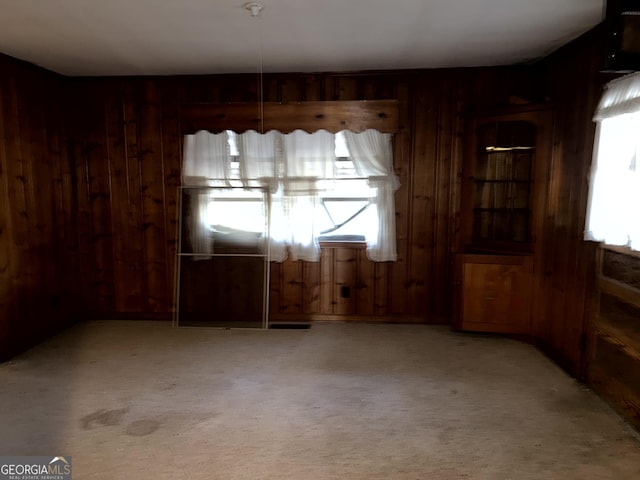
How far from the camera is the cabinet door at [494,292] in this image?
393 cm

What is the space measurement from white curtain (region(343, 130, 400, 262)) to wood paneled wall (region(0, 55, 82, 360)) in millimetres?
2838

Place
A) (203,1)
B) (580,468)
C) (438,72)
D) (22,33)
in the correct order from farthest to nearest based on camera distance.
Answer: (438,72)
(22,33)
(203,1)
(580,468)

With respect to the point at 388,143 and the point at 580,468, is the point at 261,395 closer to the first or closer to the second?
the point at 580,468

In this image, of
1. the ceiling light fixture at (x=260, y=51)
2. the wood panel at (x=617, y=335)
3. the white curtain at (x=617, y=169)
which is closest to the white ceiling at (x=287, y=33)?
the ceiling light fixture at (x=260, y=51)

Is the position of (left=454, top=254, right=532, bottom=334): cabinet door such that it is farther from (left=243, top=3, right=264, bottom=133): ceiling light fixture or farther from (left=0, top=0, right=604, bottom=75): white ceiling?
(left=243, top=3, right=264, bottom=133): ceiling light fixture

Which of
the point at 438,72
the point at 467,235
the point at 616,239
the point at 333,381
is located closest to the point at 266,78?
the point at 438,72

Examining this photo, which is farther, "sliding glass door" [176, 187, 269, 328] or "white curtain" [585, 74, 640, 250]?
"sliding glass door" [176, 187, 269, 328]

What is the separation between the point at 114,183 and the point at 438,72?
346cm

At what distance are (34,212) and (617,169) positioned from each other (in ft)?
15.1

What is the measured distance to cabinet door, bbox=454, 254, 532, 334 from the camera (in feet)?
12.9

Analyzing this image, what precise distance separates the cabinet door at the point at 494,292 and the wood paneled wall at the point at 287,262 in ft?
1.35

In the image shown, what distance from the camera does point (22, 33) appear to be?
3.14 meters

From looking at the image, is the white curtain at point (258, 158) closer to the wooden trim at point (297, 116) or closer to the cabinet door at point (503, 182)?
the wooden trim at point (297, 116)
